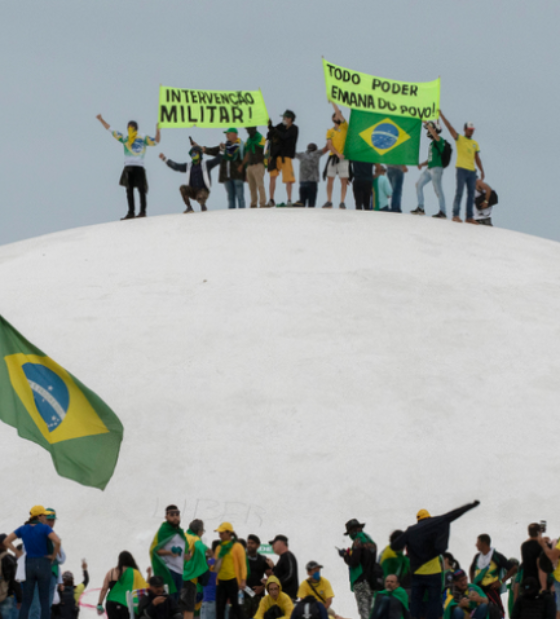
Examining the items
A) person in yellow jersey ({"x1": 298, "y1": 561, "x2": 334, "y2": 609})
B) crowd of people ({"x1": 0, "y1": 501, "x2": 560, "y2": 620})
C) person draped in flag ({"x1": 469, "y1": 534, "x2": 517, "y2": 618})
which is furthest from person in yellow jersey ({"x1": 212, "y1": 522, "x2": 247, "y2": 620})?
person draped in flag ({"x1": 469, "y1": 534, "x2": 517, "y2": 618})

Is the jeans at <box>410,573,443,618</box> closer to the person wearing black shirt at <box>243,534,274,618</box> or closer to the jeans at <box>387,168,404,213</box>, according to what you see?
the person wearing black shirt at <box>243,534,274,618</box>

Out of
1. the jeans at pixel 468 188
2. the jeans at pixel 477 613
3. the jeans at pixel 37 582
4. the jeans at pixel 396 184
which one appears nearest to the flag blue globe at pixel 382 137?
the jeans at pixel 396 184

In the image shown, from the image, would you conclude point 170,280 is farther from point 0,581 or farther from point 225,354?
point 0,581

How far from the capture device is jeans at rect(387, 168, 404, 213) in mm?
17641

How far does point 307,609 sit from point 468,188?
431 inches

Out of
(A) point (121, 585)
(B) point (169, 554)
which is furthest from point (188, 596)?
(A) point (121, 585)

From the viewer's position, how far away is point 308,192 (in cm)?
1767

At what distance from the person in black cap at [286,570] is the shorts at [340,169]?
917cm

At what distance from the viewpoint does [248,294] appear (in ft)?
44.6

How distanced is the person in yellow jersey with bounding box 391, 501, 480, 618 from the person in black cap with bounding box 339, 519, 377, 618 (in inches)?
23.9

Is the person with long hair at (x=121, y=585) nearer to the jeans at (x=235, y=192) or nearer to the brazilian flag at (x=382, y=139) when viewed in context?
the brazilian flag at (x=382, y=139)

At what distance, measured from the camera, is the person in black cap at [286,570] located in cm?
918

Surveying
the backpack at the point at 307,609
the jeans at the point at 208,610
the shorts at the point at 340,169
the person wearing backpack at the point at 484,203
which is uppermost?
the shorts at the point at 340,169

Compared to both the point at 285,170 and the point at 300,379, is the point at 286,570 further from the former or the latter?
the point at 285,170
